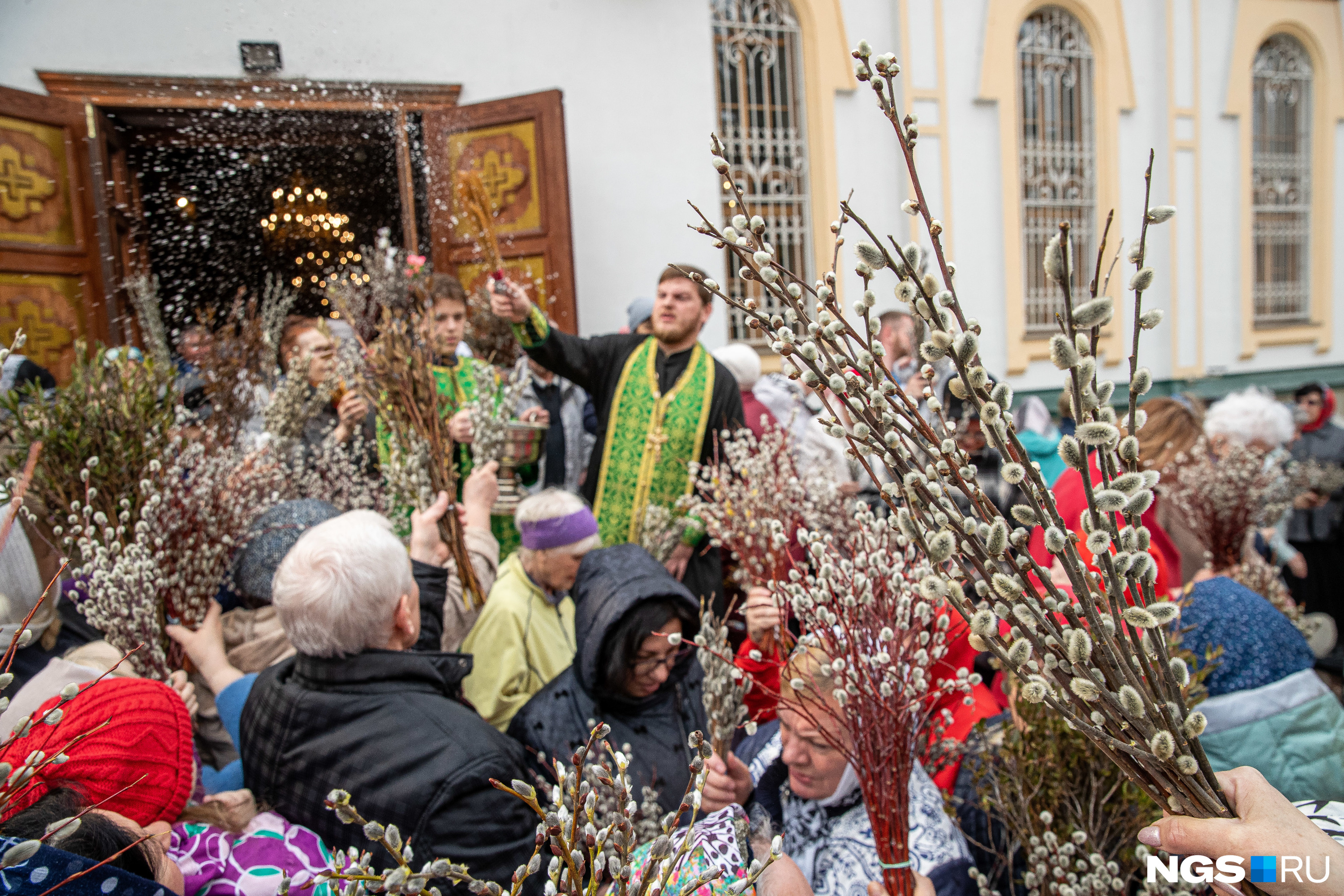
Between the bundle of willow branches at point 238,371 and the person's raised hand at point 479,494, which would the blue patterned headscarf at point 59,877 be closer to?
the person's raised hand at point 479,494

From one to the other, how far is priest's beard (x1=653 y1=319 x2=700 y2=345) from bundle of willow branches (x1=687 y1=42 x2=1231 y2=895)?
105 inches

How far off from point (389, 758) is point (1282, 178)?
12.5 m

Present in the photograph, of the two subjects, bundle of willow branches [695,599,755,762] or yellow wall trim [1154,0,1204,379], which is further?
yellow wall trim [1154,0,1204,379]

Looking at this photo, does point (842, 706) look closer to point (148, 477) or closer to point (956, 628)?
point (956, 628)

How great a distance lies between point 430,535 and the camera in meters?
2.77

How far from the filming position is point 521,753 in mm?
2068

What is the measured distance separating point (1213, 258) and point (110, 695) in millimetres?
10978

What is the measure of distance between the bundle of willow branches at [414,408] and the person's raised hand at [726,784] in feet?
4.76

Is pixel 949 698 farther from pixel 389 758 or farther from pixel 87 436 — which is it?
pixel 87 436

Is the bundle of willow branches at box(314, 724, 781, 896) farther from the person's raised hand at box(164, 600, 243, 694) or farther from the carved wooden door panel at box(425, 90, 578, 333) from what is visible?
the carved wooden door panel at box(425, 90, 578, 333)

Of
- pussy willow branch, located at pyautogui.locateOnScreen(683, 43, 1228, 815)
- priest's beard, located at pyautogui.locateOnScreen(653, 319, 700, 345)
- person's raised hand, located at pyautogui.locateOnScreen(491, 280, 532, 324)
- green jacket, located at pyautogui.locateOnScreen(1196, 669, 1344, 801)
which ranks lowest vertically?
green jacket, located at pyautogui.locateOnScreen(1196, 669, 1344, 801)

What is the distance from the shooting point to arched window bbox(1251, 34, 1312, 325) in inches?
393

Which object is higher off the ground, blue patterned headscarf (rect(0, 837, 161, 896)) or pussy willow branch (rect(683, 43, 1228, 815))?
pussy willow branch (rect(683, 43, 1228, 815))

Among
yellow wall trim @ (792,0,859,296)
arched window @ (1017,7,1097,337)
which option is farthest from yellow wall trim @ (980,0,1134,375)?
yellow wall trim @ (792,0,859,296)
